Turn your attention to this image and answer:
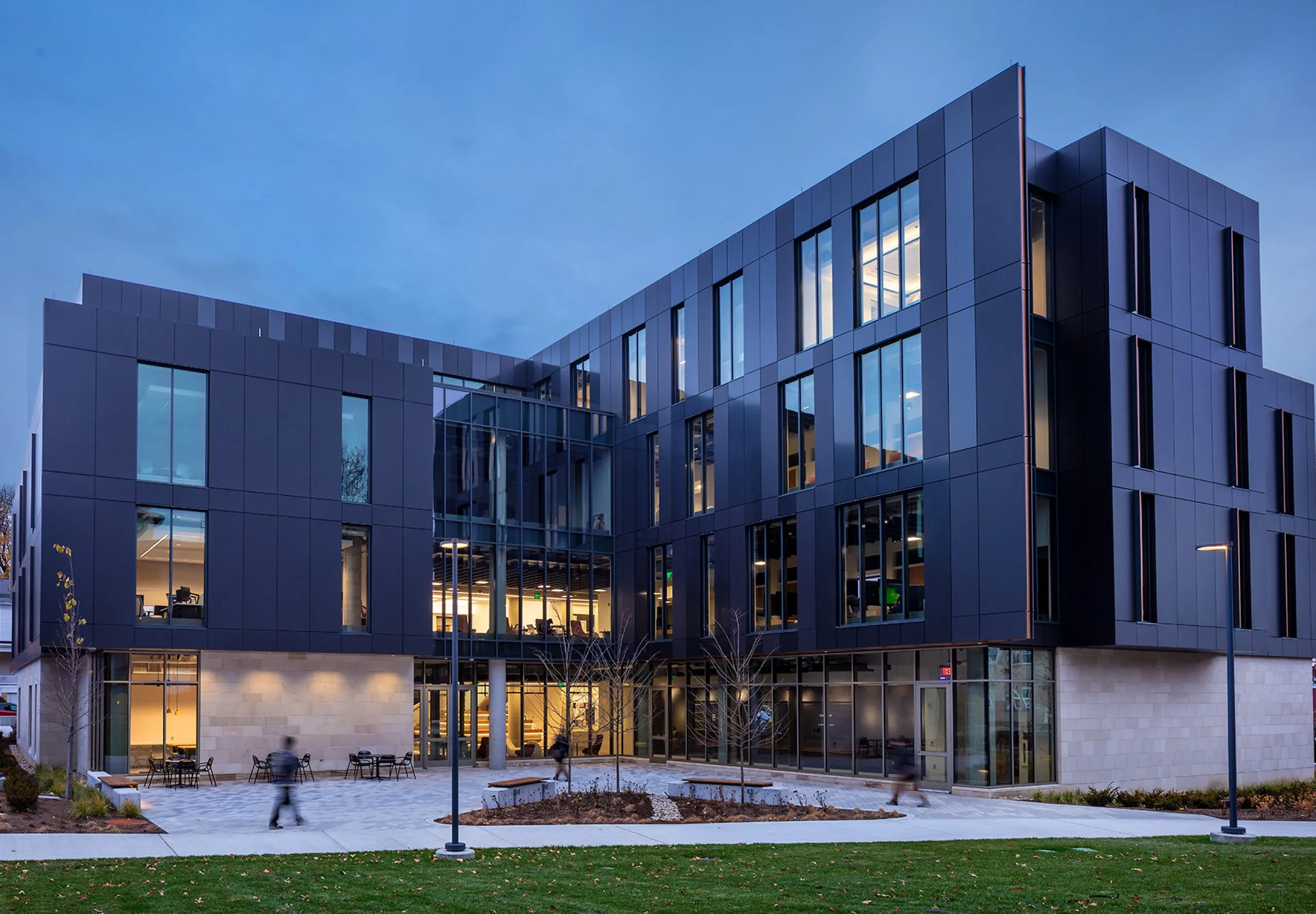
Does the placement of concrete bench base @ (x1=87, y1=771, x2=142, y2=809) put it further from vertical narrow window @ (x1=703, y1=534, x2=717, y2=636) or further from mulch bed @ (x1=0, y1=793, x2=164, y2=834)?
vertical narrow window @ (x1=703, y1=534, x2=717, y2=636)

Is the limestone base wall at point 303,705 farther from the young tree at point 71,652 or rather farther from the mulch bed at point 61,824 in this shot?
the mulch bed at point 61,824

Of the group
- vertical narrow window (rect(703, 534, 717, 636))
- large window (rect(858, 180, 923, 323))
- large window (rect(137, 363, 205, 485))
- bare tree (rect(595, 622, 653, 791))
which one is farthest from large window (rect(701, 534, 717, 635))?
large window (rect(137, 363, 205, 485))

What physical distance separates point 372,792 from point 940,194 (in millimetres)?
20802

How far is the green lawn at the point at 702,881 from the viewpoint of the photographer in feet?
41.9

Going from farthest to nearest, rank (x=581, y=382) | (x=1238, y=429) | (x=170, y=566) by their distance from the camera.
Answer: (x=581, y=382) < (x=1238, y=429) < (x=170, y=566)

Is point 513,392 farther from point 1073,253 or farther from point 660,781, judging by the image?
point 1073,253

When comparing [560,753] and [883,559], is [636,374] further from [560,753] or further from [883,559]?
Answer: [560,753]

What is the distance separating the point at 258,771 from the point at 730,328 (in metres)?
19.7

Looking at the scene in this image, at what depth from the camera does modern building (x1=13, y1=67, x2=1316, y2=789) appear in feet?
96.5

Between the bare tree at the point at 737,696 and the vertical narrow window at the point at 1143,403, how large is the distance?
450 inches

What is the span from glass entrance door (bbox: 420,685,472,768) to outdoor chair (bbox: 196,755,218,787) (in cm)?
721

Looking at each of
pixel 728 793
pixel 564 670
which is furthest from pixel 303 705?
pixel 728 793

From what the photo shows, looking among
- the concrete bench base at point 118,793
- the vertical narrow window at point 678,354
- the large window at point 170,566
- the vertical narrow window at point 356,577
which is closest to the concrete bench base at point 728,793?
the concrete bench base at point 118,793

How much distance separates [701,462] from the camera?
39.4m
